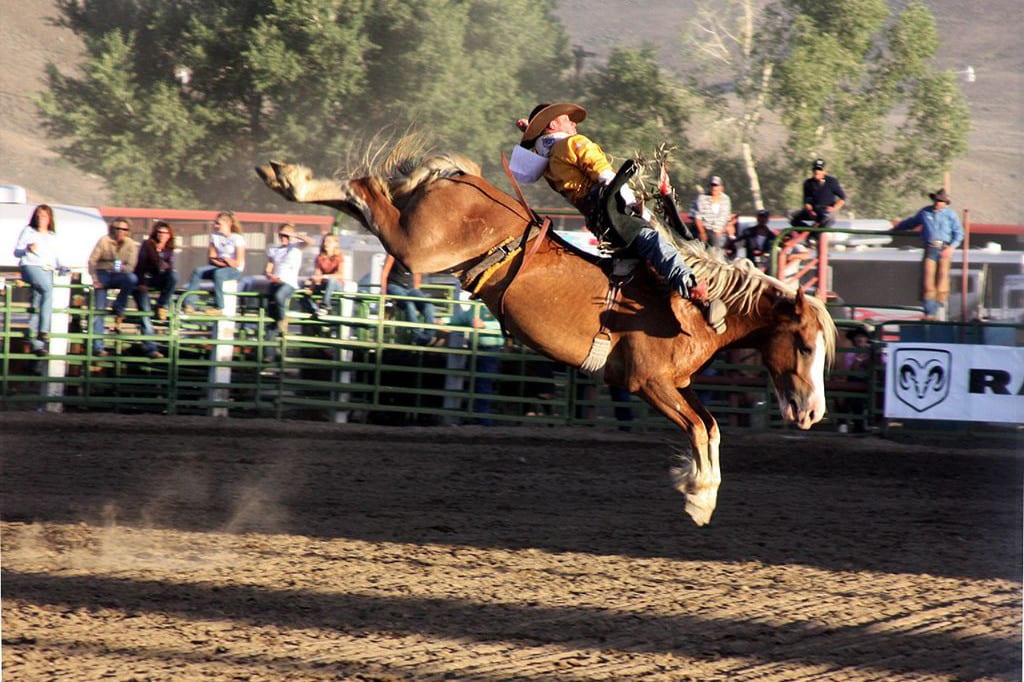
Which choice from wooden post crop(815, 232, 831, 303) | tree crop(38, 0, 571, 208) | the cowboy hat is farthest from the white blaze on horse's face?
tree crop(38, 0, 571, 208)

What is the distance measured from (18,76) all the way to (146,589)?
6859cm

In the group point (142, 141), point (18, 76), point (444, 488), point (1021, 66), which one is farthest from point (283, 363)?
point (18, 76)

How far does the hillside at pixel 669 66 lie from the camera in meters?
32.3

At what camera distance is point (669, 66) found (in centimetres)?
3122

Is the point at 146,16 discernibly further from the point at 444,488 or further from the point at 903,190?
the point at 444,488

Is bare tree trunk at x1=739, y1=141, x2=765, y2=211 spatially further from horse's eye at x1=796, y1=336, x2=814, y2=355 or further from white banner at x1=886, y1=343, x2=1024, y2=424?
horse's eye at x1=796, y1=336, x2=814, y2=355

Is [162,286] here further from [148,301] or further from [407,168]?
[407,168]

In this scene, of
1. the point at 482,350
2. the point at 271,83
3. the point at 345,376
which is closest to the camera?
the point at 482,350

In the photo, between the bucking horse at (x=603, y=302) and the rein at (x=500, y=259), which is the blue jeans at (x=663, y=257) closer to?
the bucking horse at (x=603, y=302)

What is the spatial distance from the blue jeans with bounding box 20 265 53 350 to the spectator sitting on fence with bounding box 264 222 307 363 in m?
2.27

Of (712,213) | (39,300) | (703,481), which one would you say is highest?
(712,213)

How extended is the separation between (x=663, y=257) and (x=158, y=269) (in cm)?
774

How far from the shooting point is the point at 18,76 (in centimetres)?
6650

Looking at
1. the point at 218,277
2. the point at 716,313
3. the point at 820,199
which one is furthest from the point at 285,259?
the point at 716,313
